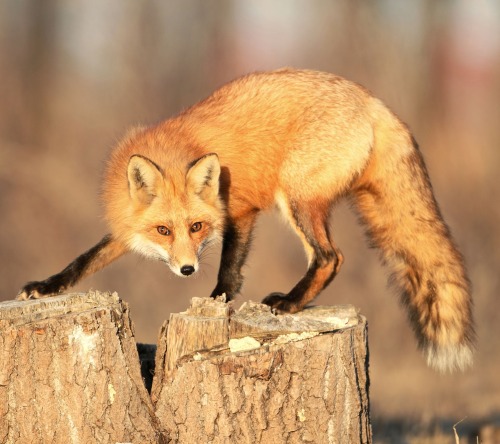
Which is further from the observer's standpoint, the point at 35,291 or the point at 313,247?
the point at 313,247

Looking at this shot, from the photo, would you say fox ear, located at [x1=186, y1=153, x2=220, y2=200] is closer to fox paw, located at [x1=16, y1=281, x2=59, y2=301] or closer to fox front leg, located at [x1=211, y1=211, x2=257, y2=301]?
fox front leg, located at [x1=211, y1=211, x2=257, y2=301]

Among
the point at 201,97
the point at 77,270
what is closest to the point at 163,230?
the point at 77,270

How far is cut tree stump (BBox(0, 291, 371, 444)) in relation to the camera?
9.98 feet

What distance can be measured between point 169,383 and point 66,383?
438 millimetres

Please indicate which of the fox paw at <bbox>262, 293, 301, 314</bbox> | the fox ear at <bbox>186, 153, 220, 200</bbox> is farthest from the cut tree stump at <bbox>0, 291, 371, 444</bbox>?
the fox ear at <bbox>186, 153, 220, 200</bbox>

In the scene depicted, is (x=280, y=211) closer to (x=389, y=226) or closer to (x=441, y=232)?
(x=389, y=226)

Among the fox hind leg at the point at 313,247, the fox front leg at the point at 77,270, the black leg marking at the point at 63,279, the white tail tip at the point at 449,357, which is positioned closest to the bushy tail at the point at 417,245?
the white tail tip at the point at 449,357

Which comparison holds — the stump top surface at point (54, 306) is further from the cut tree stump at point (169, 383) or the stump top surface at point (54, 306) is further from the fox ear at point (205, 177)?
the fox ear at point (205, 177)

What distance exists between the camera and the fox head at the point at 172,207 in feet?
13.5

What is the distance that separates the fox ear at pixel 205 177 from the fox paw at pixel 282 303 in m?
0.70

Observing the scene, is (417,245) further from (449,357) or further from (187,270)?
(187,270)

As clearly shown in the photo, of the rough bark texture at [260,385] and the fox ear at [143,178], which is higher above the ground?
the fox ear at [143,178]

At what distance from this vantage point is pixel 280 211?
14.9 ft

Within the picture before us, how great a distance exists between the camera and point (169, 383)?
10.2 ft
